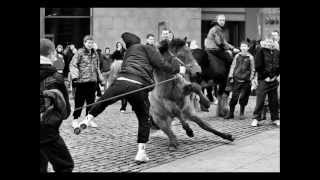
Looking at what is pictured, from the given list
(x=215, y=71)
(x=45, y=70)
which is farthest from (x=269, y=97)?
(x=45, y=70)

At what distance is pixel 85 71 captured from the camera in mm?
11078

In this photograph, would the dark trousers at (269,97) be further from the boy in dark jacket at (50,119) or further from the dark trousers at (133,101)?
the boy in dark jacket at (50,119)

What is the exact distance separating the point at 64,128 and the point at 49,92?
5723mm

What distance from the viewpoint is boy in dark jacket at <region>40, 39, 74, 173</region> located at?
5.82m

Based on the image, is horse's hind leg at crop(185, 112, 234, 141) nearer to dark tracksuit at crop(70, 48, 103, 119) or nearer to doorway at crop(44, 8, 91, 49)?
dark tracksuit at crop(70, 48, 103, 119)

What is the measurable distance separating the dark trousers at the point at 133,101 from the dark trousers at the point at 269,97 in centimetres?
386

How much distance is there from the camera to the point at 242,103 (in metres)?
12.7

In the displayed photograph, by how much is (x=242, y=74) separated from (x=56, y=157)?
7185 millimetres

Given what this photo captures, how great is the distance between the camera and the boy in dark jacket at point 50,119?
5.82m

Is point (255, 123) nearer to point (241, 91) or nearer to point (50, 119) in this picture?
point (241, 91)

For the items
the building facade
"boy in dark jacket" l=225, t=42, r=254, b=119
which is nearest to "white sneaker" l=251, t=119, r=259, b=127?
"boy in dark jacket" l=225, t=42, r=254, b=119
